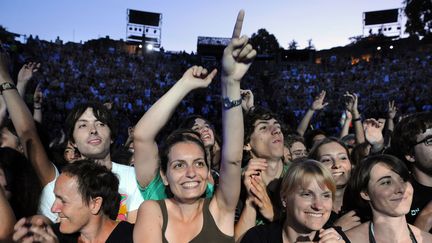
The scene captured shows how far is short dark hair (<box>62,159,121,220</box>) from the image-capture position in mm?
2533

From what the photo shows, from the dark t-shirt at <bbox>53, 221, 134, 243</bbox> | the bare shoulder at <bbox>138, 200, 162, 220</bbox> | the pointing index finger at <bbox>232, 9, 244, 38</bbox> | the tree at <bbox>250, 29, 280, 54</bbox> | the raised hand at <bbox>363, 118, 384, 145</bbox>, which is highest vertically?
the tree at <bbox>250, 29, 280, 54</bbox>

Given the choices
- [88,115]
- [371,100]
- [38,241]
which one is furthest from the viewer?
[371,100]

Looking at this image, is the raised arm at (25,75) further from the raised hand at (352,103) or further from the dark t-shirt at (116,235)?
the raised hand at (352,103)

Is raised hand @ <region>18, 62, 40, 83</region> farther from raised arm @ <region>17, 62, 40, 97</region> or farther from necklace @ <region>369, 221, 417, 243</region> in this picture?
necklace @ <region>369, 221, 417, 243</region>

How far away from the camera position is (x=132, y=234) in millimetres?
2520

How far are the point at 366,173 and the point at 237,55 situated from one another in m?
1.16

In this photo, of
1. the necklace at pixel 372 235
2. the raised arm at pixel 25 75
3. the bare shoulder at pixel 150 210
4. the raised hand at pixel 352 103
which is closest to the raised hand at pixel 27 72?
the raised arm at pixel 25 75

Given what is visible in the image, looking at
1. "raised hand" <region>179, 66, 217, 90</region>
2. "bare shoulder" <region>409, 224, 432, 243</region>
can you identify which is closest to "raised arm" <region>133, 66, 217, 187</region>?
"raised hand" <region>179, 66, 217, 90</region>

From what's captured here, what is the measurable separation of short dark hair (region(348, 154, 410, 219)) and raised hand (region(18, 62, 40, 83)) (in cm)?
289

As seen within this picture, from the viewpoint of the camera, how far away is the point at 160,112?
273 centimetres

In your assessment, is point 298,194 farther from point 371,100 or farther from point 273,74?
point 273,74

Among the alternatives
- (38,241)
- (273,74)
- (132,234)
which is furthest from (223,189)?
(273,74)

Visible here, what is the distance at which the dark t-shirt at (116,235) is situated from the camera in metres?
2.47

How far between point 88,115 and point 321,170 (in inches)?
71.8
